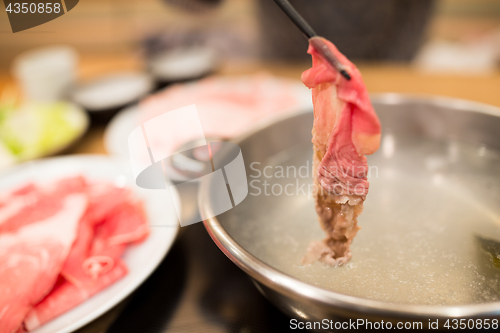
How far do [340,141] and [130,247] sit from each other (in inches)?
23.5

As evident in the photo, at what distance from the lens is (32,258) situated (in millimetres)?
717

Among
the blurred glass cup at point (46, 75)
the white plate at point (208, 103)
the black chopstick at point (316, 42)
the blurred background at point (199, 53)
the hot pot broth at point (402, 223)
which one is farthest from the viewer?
the blurred glass cup at point (46, 75)

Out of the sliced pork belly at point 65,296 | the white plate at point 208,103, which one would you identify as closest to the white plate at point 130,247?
the sliced pork belly at point 65,296

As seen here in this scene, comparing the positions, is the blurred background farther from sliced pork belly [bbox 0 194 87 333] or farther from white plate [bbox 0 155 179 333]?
sliced pork belly [bbox 0 194 87 333]

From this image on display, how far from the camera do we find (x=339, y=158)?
0.51 meters

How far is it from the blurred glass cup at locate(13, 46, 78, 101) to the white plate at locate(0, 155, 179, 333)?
69cm

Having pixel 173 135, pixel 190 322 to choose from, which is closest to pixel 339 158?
pixel 190 322

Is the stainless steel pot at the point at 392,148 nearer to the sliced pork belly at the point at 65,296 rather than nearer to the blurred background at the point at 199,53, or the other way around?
the sliced pork belly at the point at 65,296

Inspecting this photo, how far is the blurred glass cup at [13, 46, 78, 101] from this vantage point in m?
1.69

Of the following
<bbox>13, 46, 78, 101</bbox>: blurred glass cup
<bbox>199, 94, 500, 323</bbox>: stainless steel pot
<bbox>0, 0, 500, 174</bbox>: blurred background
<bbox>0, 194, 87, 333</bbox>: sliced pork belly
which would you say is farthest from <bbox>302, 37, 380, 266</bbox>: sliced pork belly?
<bbox>13, 46, 78, 101</bbox>: blurred glass cup

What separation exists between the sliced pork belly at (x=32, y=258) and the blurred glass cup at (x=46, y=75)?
1119 millimetres

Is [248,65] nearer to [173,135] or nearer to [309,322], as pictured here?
[173,135]

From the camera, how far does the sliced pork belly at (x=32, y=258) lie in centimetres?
63

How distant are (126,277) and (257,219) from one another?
32cm
